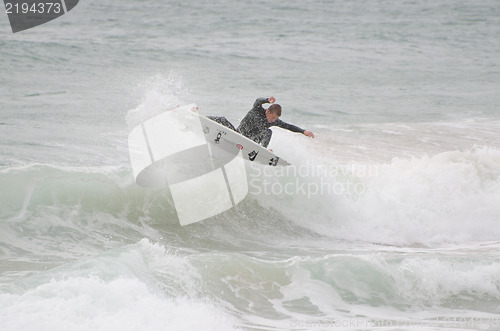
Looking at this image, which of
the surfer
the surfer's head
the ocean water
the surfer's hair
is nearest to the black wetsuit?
the surfer

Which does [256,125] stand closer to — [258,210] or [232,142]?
[232,142]

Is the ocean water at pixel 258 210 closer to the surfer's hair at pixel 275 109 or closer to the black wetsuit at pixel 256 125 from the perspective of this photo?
the black wetsuit at pixel 256 125

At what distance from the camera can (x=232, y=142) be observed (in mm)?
9836

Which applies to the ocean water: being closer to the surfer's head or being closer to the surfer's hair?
the surfer's head

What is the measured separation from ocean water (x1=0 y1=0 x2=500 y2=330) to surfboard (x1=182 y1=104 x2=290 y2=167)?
2.31 feet

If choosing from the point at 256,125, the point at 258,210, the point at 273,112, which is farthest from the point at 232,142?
the point at 258,210

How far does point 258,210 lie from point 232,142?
130cm

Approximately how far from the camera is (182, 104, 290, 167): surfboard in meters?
9.62

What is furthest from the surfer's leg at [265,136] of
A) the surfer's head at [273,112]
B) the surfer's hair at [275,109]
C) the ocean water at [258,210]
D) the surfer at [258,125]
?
the ocean water at [258,210]

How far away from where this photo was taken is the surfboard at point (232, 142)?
962 cm

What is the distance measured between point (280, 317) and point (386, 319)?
1185 millimetres

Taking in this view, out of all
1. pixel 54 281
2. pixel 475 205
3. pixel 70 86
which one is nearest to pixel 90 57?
pixel 70 86

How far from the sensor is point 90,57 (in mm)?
24750

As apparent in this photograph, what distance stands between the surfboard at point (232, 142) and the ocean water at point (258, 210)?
0.71 metres
